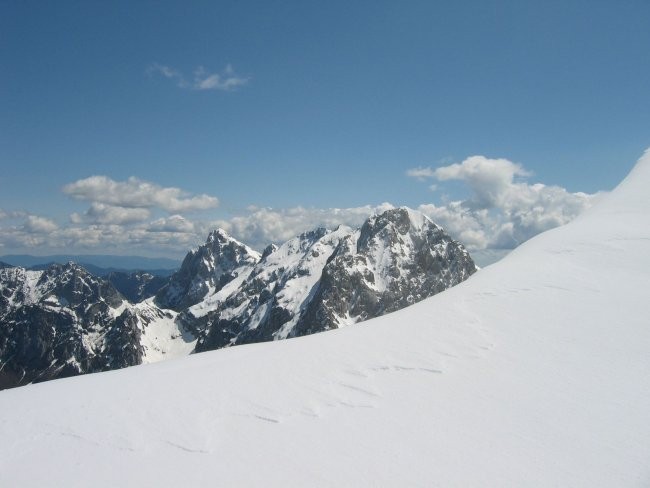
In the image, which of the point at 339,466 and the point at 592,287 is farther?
the point at 592,287

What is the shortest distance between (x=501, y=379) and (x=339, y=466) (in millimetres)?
3504

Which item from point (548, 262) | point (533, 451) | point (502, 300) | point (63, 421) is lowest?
point (63, 421)

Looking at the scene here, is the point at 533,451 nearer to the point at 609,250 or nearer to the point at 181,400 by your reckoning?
the point at 181,400

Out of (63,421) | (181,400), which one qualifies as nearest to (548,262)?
(181,400)

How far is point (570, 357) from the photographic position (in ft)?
27.4

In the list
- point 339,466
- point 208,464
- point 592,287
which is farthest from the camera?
point 592,287

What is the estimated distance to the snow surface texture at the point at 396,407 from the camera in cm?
606

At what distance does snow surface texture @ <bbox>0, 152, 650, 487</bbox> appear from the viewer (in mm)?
6062

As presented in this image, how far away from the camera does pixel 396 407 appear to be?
7.39m

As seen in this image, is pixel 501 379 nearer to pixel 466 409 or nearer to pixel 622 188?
pixel 466 409

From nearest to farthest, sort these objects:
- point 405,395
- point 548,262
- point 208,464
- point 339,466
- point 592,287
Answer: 1. point 339,466
2. point 208,464
3. point 405,395
4. point 592,287
5. point 548,262

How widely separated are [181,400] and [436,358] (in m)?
5.12

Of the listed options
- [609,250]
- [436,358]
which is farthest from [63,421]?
[609,250]

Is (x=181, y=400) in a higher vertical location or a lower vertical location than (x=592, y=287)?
lower
